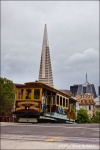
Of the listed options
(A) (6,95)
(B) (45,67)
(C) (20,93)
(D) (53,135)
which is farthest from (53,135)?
(A) (6,95)

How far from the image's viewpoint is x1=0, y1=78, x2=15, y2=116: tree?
39072 mm

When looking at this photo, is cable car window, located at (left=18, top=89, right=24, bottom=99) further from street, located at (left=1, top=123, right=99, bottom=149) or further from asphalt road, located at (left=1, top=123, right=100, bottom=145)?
street, located at (left=1, top=123, right=99, bottom=149)

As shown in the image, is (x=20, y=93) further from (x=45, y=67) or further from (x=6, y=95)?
(x=6, y=95)

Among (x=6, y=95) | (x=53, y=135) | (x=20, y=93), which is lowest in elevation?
(x=53, y=135)

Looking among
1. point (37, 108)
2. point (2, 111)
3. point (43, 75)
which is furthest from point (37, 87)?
point (2, 111)

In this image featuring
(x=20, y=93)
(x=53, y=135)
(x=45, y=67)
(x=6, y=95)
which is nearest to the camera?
(x=53, y=135)

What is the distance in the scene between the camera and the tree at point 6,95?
39.1 m

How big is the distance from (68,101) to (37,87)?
522cm

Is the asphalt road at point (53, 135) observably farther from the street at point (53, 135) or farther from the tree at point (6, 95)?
the tree at point (6, 95)

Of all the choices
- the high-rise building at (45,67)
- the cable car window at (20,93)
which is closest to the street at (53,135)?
the cable car window at (20,93)

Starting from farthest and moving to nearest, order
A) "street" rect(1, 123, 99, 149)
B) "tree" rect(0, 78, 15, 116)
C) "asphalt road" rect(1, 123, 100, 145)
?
"tree" rect(0, 78, 15, 116)
"asphalt road" rect(1, 123, 100, 145)
"street" rect(1, 123, 99, 149)

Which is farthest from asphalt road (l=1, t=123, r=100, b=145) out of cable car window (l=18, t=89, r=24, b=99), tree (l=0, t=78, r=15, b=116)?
tree (l=0, t=78, r=15, b=116)

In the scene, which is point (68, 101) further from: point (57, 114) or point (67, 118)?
point (57, 114)

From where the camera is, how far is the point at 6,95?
128 feet
